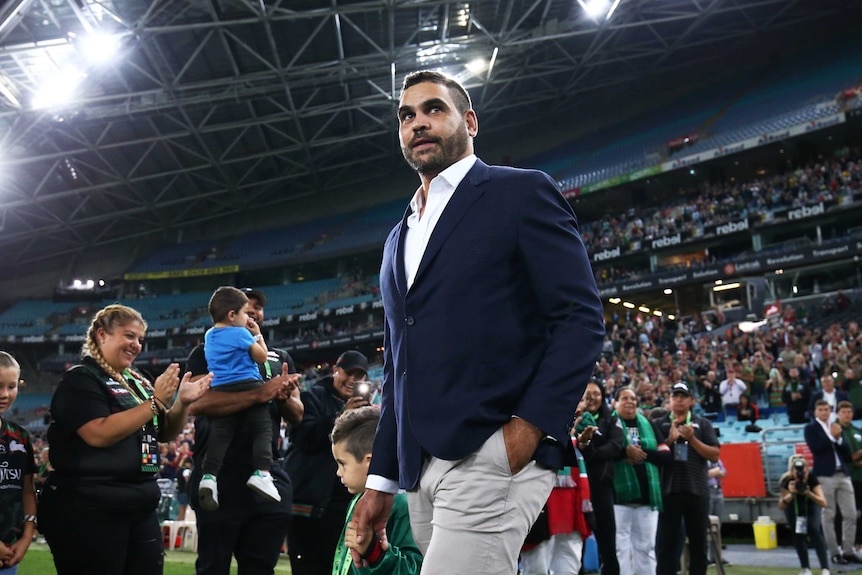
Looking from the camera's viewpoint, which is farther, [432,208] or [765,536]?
[765,536]

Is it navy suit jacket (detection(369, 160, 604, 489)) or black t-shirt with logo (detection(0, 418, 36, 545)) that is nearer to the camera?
navy suit jacket (detection(369, 160, 604, 489))

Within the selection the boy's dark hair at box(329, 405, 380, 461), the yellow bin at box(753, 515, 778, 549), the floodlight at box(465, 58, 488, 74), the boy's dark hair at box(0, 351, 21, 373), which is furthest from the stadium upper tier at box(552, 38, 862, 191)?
the boy's dark hair at box(329, 405, 380, 461)

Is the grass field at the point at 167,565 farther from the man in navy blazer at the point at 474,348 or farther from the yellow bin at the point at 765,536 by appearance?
the man in navy blazer at the point at 474,348

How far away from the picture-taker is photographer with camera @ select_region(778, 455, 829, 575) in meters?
7.95

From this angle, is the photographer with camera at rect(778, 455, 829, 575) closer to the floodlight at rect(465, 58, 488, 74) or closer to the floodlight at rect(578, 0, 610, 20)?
the floodlight at rect(578, 0, 610, 20)

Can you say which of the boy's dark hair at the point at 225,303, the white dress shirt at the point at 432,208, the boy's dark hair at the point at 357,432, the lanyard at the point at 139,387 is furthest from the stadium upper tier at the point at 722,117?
the white dress shirt at the point at 432,208

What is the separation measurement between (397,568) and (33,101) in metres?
26.7

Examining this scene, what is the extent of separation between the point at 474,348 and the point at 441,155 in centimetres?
62

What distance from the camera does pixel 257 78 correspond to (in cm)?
2747

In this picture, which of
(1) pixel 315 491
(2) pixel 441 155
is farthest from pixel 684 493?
(2) pixel 441 155

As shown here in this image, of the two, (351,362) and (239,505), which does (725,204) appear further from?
(239,505)

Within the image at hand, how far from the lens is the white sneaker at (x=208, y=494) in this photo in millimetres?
3768

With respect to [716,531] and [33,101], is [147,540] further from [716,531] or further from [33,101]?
[33,101]

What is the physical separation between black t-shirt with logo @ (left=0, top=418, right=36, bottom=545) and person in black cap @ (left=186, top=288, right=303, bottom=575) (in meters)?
0.95
